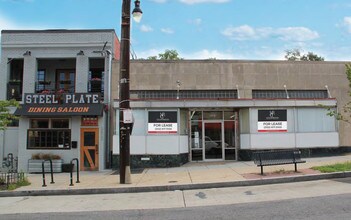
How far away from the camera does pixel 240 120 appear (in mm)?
19109

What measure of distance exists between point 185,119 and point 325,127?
23.5ft

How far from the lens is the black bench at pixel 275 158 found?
13406 mm

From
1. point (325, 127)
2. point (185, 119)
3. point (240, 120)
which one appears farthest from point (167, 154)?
point (325, 127)

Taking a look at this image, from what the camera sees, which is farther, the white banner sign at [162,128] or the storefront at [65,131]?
the storefront at [65,131]

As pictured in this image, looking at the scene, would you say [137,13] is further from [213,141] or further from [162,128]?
[213,141]

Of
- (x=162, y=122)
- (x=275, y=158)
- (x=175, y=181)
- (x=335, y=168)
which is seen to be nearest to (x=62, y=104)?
(x=162, y=122)

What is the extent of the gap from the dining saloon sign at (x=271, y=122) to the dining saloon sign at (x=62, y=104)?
7976 mm

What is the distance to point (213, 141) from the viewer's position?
63.7 feet

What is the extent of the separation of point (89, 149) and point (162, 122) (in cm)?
393

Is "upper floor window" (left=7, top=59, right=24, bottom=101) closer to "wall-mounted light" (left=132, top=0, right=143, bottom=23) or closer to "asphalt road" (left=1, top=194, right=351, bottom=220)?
"wall-mounted light" (left=132, top=0, right=143, bottom=23)

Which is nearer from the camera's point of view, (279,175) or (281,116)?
(279,175)

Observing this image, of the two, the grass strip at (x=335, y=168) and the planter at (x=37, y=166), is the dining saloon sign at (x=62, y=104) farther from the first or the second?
the grass strip at (x=335, y=168)

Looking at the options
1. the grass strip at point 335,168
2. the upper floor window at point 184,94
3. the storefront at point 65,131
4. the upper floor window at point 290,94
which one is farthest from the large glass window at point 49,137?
the grass strip at point 335,168

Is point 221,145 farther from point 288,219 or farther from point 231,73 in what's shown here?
point 288,219
